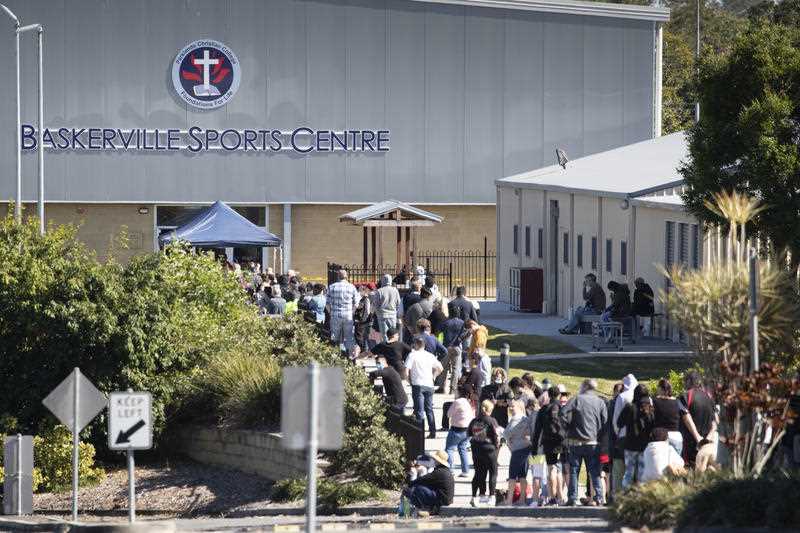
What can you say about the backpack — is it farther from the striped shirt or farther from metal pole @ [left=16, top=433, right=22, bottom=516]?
the striped shirt

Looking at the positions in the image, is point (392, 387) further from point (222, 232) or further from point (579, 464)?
point (222, 232)

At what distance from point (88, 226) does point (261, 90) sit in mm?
7307

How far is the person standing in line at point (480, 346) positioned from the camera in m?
22.0

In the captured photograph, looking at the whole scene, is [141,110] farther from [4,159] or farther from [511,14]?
[511,14]

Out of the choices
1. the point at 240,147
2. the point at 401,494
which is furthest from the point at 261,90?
the point at 401,494

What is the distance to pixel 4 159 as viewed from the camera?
50.3 metres

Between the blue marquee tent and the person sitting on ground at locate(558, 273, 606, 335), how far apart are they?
7.33 m

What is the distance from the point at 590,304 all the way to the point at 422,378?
1278cm

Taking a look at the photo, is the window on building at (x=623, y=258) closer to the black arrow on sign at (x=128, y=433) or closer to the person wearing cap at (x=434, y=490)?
the person wearing cap at (x=434, y=490)

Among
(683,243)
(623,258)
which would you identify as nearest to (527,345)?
(683,243)

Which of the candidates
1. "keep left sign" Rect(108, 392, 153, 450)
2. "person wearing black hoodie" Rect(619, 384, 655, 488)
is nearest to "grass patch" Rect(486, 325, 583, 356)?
"keep left sign" Rect(108, 392, 153, 450)

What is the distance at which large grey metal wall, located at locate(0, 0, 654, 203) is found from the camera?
50.6 meters

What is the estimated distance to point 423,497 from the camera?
Result: 674 inches

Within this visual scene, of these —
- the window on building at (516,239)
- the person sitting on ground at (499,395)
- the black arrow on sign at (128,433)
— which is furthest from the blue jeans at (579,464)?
the window on building at (516,239)
